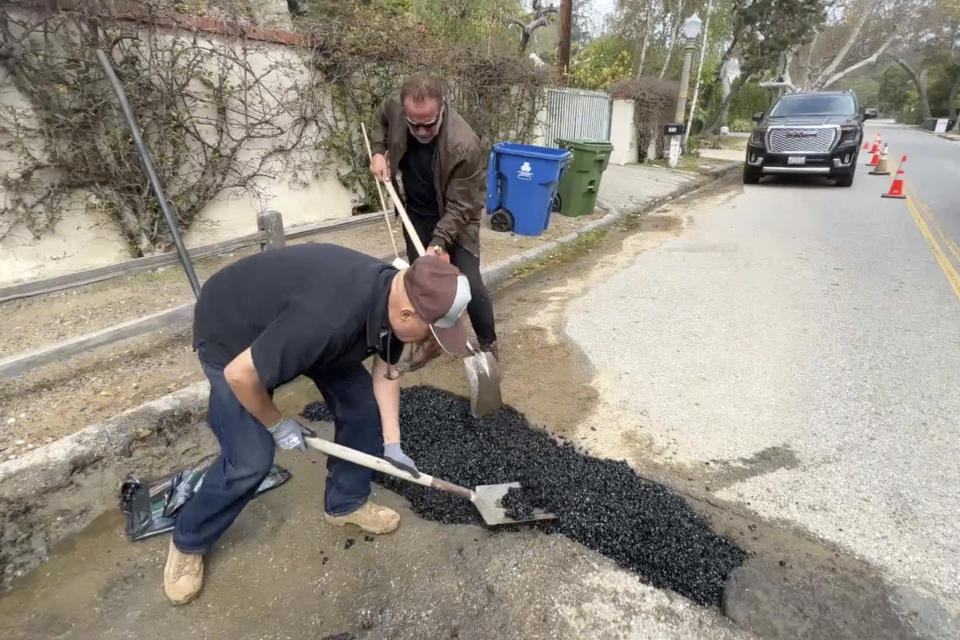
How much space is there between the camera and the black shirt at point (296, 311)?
5.23 feet

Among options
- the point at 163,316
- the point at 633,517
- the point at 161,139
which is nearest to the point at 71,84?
the point at 161,139

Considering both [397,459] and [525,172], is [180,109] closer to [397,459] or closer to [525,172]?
[525,172]

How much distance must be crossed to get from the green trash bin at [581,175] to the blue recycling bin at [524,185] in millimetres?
891

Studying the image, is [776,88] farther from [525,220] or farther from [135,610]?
[135,610]

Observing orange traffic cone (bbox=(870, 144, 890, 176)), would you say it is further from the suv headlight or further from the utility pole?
the utility pole

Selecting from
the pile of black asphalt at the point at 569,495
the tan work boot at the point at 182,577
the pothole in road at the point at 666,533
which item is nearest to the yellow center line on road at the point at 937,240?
the pothole in road at the point at 666,533

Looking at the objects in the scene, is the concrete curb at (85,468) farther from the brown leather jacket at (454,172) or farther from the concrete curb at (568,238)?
the concrete curb at (568,238)

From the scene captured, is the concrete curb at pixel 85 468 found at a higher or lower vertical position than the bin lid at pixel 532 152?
lower

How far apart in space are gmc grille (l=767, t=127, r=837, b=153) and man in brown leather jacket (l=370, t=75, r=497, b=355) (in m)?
Result: 9.85

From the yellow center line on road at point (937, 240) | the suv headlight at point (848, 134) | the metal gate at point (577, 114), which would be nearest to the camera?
the yellow center line on road at point (937, 240)

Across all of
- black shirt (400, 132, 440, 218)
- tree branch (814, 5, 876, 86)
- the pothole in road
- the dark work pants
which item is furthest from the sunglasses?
tree branch (814, 5, 876, 86)

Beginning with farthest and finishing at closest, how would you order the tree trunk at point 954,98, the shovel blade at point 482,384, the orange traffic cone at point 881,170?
the tree trunk at point 954,98
the orange traffic cone at point 881,170
the shovel blade at point 482,384

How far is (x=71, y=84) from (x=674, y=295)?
533 centimetres

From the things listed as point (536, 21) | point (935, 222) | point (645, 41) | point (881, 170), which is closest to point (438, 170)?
point (935, 222)
